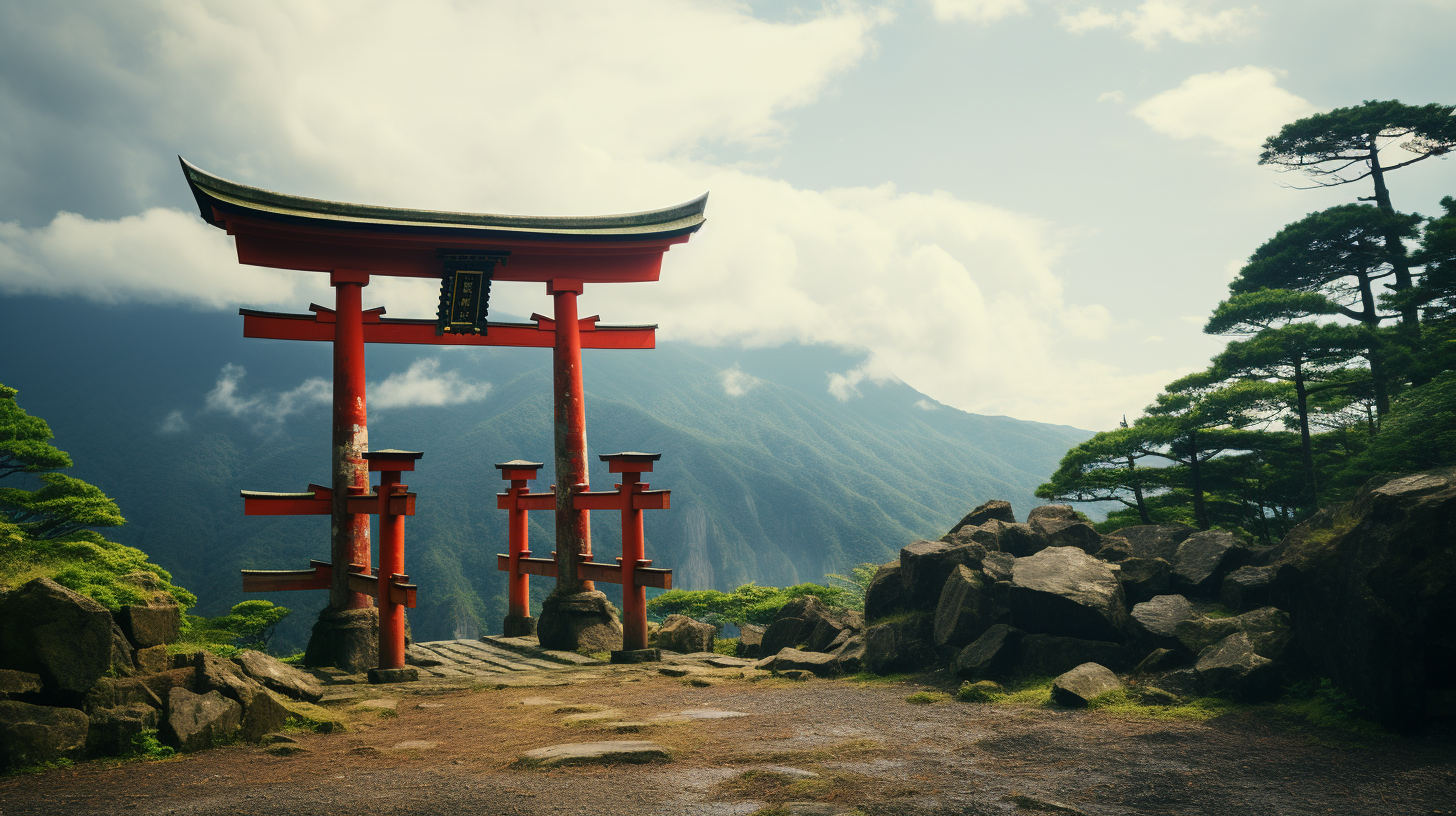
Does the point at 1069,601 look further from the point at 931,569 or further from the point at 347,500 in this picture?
the point at 347,500

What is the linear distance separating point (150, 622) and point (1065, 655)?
8.74 meters

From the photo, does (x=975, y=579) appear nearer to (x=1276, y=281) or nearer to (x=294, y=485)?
(x=1276, y=281)

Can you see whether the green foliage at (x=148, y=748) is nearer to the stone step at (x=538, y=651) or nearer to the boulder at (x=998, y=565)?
the stone step at (x=538, y=651)

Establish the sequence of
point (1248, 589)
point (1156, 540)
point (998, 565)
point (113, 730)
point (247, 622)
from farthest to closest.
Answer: point (247, 622) < point (1156, 540) < point (998, 565) < point (1248, 589) < point (113, 730)

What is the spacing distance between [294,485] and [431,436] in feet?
80.5

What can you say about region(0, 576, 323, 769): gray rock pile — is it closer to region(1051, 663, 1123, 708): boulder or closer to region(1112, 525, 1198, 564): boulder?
region(1051, 663, 1123, 708): boulder

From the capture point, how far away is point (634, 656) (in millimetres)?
10188

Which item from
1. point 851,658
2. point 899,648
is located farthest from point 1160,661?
point 851,658

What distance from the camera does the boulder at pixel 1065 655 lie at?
768 centimetres

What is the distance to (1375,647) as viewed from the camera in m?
5.55

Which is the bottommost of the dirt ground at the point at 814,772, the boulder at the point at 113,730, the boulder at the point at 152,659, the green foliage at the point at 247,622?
the green foliage at the point at 247,622

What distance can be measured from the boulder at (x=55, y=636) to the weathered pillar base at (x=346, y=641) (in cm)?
450

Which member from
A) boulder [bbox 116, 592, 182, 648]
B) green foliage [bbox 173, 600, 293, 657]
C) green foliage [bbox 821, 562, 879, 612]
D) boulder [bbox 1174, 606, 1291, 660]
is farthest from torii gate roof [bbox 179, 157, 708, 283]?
green foliage [bbox 173, 600, 293, 657]

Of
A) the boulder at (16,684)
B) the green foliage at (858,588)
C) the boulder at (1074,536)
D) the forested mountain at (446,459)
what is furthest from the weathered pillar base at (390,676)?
the forested mountain at (446,459)
